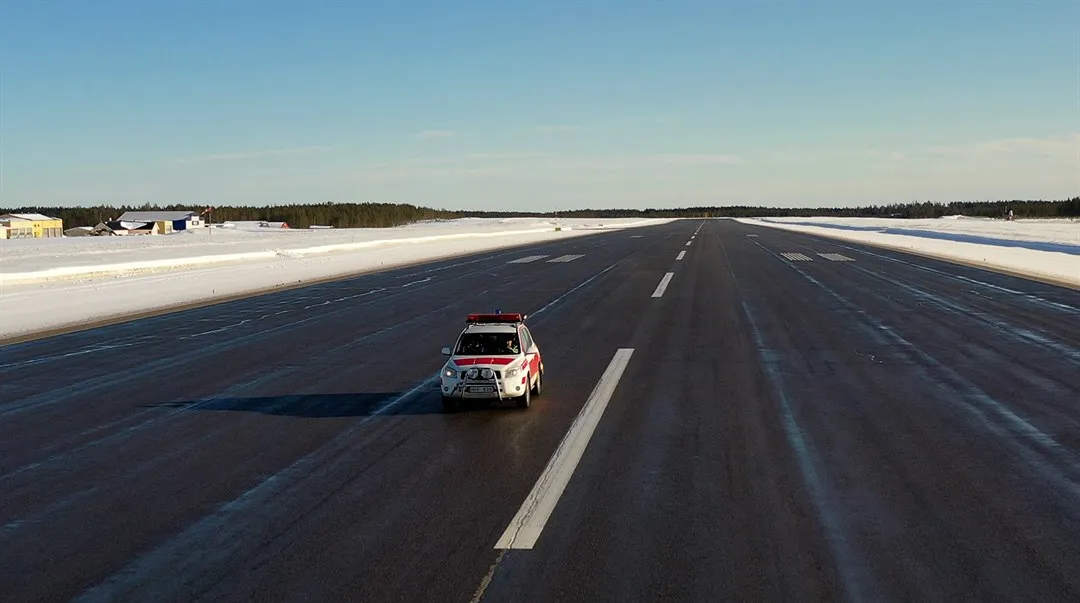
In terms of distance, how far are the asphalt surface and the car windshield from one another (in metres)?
0.85

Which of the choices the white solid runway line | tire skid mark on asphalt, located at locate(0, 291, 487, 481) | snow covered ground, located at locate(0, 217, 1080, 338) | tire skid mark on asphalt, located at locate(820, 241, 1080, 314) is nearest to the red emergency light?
the white solid runway line

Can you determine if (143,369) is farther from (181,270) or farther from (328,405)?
(181,270)

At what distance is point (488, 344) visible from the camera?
528 inches

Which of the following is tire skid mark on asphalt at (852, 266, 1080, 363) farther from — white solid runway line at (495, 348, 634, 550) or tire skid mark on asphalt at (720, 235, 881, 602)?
white solid runway line at (495, 348, 634, 550)

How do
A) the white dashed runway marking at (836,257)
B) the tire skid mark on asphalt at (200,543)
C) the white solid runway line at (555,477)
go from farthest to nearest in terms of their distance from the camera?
the white dashed runway marking at (836,257) < the white solid runway line at (555,477) < the tire skid mark on asphalt at (200,543)

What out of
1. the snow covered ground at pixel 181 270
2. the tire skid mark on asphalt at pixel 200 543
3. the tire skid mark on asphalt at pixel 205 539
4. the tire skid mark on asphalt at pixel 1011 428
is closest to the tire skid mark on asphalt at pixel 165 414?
the tire skid mark on asphalt at pixel 205 539

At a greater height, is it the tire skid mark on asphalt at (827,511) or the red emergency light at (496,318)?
the red emergency light at (496,318)

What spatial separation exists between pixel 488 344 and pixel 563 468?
373 centimetres

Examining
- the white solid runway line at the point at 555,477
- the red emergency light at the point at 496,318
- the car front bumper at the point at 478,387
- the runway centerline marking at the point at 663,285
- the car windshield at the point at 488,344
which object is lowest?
the runway centerline marking at the point at 663,285

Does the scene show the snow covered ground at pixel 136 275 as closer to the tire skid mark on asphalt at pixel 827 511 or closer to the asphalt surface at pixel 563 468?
the asphalt surface at pixel 563 468

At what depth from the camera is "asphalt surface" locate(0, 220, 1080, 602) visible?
278 inches

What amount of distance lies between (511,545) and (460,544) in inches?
16.5

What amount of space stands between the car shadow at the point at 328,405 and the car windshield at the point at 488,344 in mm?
956

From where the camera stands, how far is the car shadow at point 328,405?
43.1 feet
